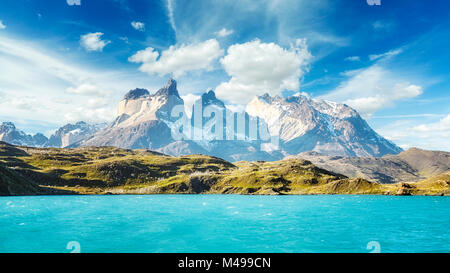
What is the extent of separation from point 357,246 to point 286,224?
2648cm

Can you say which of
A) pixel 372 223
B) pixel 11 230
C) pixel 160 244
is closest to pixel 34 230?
pixel 11 230

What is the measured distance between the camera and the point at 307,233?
65.9 meters

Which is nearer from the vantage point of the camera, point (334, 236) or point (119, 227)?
point (334, 236)
